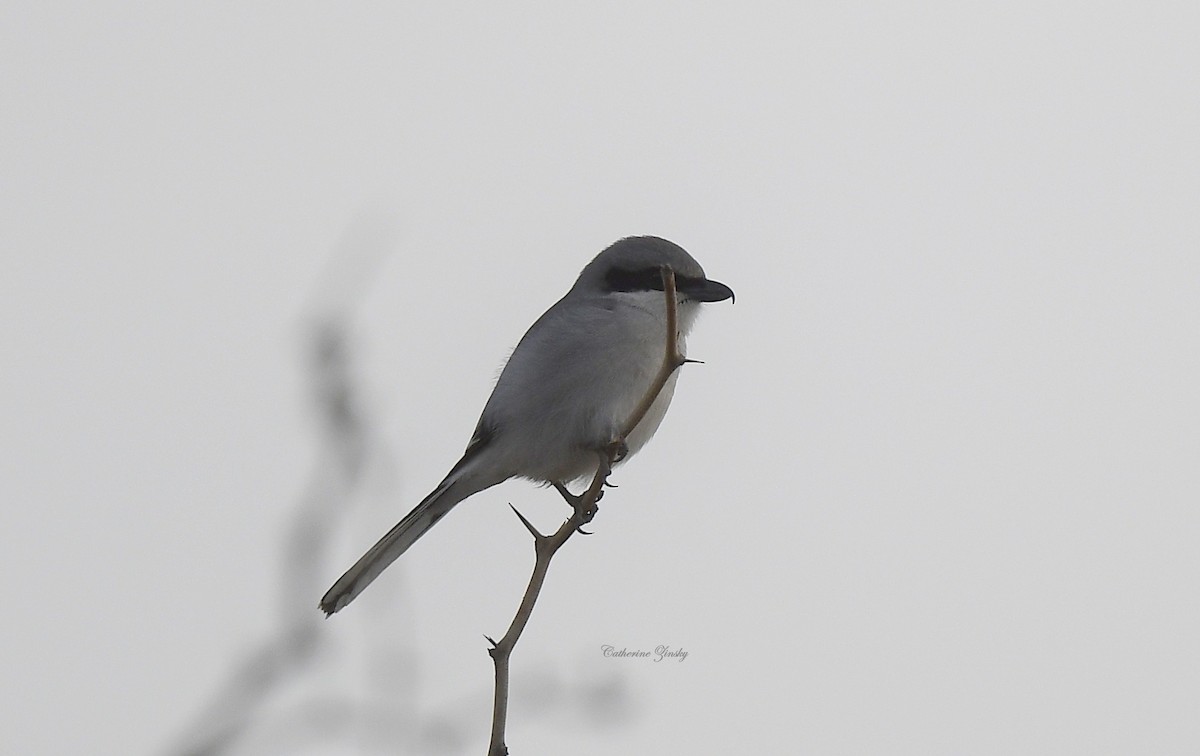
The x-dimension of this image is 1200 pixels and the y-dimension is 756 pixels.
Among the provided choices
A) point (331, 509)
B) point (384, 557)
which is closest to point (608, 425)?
point (384, 557)

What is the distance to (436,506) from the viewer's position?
3703mm

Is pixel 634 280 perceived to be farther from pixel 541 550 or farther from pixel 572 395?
pixel 541 550

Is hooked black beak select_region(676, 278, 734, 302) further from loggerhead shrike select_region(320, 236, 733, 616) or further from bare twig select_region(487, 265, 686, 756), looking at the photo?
bare twig select_region(487, 265, 686, 756)

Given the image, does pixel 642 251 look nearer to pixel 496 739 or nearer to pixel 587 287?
pixel 587 287

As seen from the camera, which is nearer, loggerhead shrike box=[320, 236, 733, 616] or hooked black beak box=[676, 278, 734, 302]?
loggerhead shrike box=[320, 236, 733, 616]

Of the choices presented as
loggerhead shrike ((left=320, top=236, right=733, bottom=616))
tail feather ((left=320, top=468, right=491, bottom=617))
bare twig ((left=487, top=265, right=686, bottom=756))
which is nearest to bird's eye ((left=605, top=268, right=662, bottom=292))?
loggerhead shrike ((left=320, top=236, right=733, bottom=616))

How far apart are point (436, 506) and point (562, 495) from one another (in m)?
0.45

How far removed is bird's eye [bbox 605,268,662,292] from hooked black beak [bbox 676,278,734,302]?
8cm

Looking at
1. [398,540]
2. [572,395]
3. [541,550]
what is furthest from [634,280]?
[541,550]

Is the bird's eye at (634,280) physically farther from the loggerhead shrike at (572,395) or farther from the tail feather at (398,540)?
the tail feather at (398,540)

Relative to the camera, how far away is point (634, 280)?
13.6 ft

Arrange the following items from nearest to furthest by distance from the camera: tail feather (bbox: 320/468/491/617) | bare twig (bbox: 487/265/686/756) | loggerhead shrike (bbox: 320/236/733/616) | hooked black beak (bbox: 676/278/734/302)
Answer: bare twig (bbox: 487/265/686/756) < tail feather (bbox: 320/468/491/617) < loggerhead shrike (bbox: 320/236/733/616) < hooked black beak (bbox: 676/278/734/302)

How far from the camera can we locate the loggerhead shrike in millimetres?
3736

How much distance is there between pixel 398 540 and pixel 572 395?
Result: 0.65 metres
